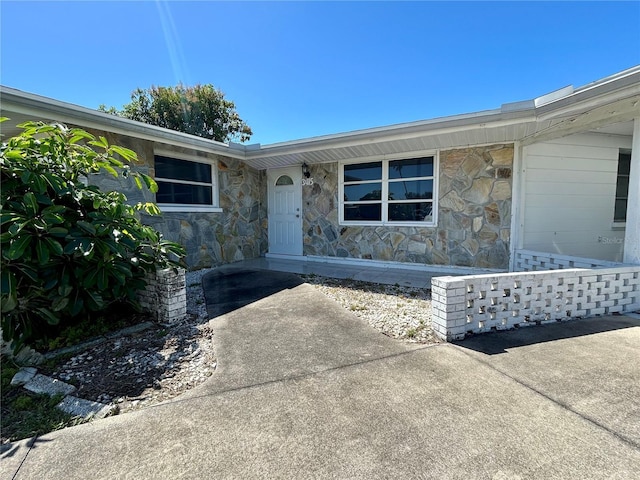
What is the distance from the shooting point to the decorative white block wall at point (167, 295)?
3.49 metres

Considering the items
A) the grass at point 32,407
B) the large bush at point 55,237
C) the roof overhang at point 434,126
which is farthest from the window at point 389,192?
the grass at point 32,407

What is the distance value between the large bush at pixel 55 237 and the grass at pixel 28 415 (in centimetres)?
67

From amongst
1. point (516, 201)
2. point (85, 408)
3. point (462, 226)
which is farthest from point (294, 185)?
point (85, 408)

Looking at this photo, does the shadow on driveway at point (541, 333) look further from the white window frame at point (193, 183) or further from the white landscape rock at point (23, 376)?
the white window frame at point (193, 183)

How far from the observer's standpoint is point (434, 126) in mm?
4918

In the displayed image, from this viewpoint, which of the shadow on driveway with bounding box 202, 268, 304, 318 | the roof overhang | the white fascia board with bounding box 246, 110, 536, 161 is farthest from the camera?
the white fascia board with bounding box 246, 110, 536, 161

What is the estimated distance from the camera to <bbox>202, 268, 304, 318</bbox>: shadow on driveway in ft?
14.1

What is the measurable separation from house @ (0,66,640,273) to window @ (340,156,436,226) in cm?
2

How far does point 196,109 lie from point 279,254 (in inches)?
466

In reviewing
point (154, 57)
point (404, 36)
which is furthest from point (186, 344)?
point (154, 57)

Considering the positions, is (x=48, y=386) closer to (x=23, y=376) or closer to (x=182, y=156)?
(x=23, y=376)

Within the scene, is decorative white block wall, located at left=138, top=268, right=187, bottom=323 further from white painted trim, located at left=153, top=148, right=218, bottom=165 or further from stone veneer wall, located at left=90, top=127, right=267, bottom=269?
white painted trim, located at left=153, top=148, right=218, bottom=165

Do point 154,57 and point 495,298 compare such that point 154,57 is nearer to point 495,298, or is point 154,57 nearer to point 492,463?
point 495,298

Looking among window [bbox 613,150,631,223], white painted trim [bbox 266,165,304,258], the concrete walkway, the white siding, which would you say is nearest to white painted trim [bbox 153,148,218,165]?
white painted trim [bbox 266,165,304,258]
